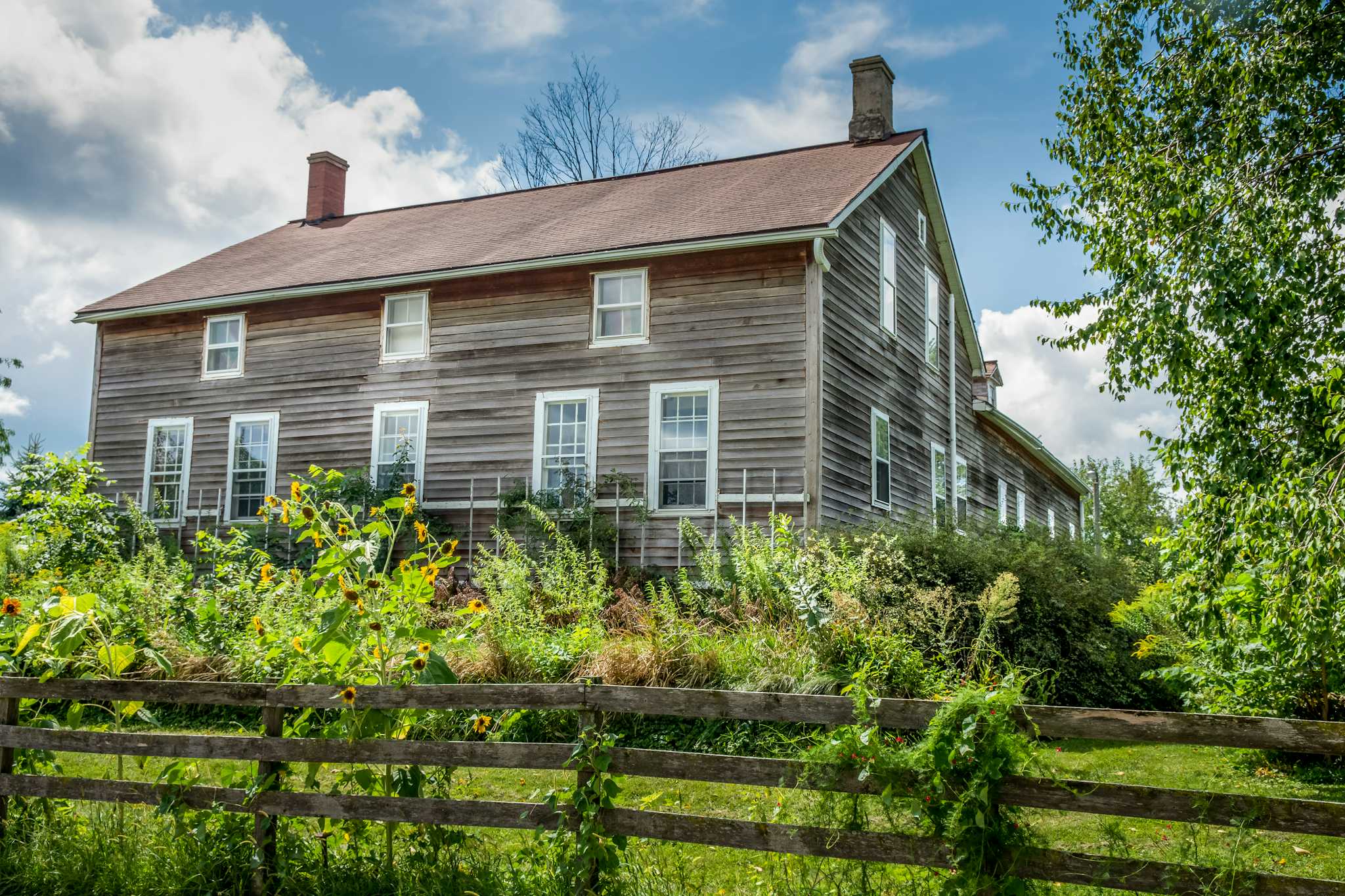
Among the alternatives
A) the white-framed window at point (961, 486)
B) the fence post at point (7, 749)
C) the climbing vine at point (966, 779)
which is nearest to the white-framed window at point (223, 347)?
the white-framed window at point (961, 486)

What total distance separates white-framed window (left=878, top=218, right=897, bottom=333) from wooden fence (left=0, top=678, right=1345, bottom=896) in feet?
45.3

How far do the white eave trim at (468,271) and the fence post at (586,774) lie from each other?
10757 mm

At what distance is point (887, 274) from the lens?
18172mm

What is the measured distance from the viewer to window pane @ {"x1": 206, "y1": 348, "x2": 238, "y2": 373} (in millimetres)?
19172

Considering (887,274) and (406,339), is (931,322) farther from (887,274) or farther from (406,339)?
(406,339)

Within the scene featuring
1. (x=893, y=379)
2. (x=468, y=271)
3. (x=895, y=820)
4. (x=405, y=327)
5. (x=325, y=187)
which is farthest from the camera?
(x=325, y=187)

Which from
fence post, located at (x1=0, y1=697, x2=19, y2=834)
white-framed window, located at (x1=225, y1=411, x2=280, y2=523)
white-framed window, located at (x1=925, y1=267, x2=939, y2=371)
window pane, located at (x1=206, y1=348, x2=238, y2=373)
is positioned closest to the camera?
fence post, located at (x1=0, y1=697, x2=19, y2=834)

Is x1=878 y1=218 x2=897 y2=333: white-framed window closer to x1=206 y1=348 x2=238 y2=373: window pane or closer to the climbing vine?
x1=206 y1=348 x2=238 y2=373: window pane

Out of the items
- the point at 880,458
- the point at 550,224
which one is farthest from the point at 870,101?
the point at 880,458

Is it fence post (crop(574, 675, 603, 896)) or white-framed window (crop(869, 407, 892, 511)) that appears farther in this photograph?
white-framed window (crop(869, 407, 892, 511))

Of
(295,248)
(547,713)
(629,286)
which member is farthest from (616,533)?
(295,248)

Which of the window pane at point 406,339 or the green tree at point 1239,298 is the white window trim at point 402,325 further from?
the green tree at point 1239,298

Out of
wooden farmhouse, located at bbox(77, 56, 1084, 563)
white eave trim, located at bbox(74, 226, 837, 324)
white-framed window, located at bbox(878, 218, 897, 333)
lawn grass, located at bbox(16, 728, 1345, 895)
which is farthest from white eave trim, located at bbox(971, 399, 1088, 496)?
lawn grass, located at bbox(16, 728, 1345, 895)

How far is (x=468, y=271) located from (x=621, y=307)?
266cm
